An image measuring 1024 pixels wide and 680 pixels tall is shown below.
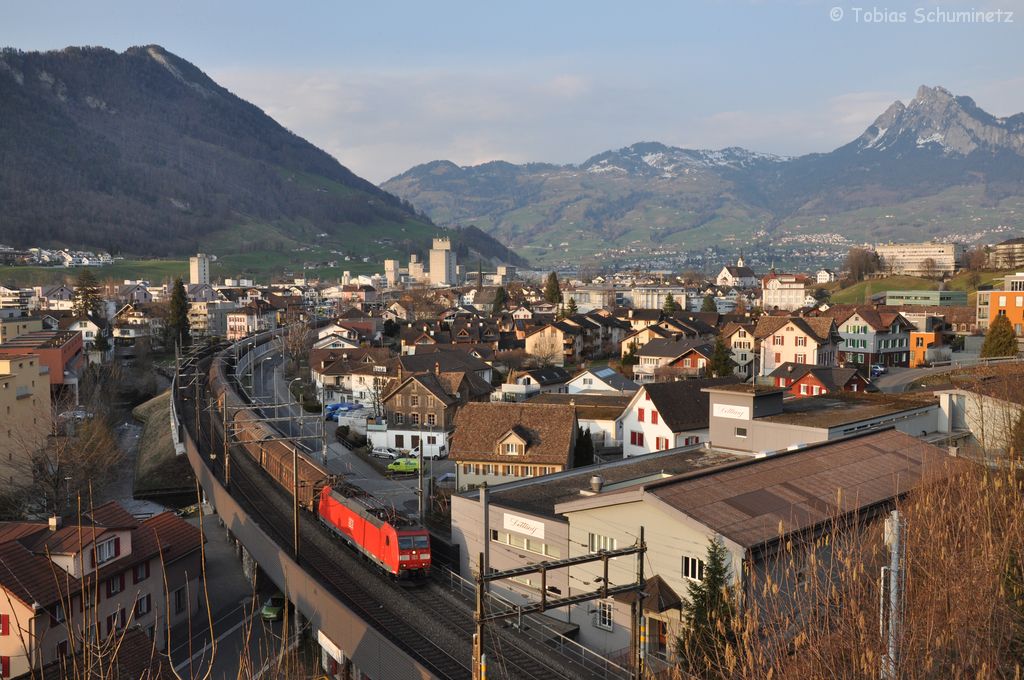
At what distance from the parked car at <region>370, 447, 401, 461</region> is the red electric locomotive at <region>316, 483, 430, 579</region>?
11857mm

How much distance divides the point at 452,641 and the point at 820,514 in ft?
22.4

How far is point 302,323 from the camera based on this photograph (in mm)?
74438

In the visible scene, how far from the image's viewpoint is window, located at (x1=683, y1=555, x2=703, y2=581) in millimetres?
13961

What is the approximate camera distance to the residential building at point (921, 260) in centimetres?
9450

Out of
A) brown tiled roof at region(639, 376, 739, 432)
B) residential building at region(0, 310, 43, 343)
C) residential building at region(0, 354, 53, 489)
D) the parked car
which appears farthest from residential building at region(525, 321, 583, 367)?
residential building at region(0, 310, 43, 343)

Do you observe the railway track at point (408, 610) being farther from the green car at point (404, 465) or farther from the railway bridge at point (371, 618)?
the green car at point (404, 465)

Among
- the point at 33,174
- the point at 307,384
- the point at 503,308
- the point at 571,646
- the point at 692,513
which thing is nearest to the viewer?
the point at 692,513

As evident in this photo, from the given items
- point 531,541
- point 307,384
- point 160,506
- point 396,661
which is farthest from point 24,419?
point 396,661

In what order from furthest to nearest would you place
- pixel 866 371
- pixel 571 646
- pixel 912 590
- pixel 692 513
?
pixel 866 371
pixel 571 646
pixel 692 513
pixel 912 590

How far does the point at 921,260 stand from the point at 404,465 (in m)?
102

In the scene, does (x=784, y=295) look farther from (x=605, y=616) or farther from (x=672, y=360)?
(x=605, y=616)

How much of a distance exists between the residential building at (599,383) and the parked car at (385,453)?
33.7 ft

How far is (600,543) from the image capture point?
1614 cm

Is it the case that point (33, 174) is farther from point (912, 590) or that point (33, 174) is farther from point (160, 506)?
point (912, 590)
